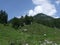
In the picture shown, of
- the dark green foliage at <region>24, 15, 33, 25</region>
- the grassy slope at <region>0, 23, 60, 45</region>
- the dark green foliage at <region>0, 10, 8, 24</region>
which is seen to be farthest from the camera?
the dark green foliage at <region>24, 15, 33, 25</region>

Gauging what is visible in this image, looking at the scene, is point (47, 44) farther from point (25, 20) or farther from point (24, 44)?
point (25, 20)

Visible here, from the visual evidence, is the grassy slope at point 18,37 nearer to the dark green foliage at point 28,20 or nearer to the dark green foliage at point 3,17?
the dark green foliage at point 3,17

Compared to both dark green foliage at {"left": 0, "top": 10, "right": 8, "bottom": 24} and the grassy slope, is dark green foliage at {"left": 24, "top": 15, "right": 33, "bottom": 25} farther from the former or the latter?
the grassy slope

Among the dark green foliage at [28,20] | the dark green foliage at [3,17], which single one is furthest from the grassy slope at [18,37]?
the dark green foliage at [28,20]

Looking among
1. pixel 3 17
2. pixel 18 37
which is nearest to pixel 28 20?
pixel 3 17

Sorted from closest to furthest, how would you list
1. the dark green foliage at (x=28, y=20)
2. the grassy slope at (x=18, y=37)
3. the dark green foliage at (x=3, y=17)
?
1. the grassy slope at (x=18, y=37)
2. the dark green foliage at (x=3, y=17)
3. the dark green foliage at (x=28, y=20)

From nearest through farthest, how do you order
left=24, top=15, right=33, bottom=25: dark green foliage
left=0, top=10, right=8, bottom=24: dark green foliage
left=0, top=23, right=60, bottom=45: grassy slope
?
left=0, top=23, right=60, bottom=45: grassy slope
left=0, top=10, right=8, bottom=24: dark green foliage
left=24, top=15, right=33, bottom=25: dark green foliage

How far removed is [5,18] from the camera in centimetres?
15575

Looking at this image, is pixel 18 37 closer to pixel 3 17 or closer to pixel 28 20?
pixel 3 17

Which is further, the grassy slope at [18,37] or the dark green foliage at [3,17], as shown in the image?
the dark green foliage at [3,17]

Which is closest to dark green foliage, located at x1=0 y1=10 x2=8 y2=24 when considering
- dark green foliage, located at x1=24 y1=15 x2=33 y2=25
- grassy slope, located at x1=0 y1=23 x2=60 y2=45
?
dark green foliage, located at x1=24 y1=15 x2=33 y2=25

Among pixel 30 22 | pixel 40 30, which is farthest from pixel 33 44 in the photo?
pixel 30 22

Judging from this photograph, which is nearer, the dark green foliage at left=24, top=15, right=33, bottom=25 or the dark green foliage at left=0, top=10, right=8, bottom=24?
the dark green foliage at left=0, top=10, right=8, bottom=24

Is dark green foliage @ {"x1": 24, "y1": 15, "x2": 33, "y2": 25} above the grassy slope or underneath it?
above
